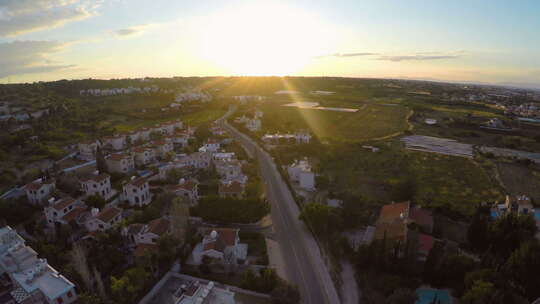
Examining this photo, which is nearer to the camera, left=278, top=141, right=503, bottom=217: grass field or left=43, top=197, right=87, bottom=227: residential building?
left=43, top=197, right=87, bottom=227: residential building

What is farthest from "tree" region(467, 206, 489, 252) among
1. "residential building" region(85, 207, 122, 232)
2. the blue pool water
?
"residential building" region(85, 207, 122, 232)

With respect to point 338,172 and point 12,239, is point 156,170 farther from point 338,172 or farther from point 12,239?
point 338,172

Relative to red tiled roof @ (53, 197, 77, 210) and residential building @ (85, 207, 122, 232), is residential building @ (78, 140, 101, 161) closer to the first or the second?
red tiled roof @ (53, 197, 77, 210)

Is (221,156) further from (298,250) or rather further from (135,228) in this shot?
(298,250)

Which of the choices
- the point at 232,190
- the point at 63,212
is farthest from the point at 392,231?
the point at 63,212

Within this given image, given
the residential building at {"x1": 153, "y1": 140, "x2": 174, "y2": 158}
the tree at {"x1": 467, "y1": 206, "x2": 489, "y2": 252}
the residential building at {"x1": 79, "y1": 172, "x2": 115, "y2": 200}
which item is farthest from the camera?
the residential building at {"x1": 153, "y1": 140, "x2": 174, "y2": 158}

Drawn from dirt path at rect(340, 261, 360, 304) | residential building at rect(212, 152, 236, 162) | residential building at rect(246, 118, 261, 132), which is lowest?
dirt path at rect(340, 261, 360, 304)
